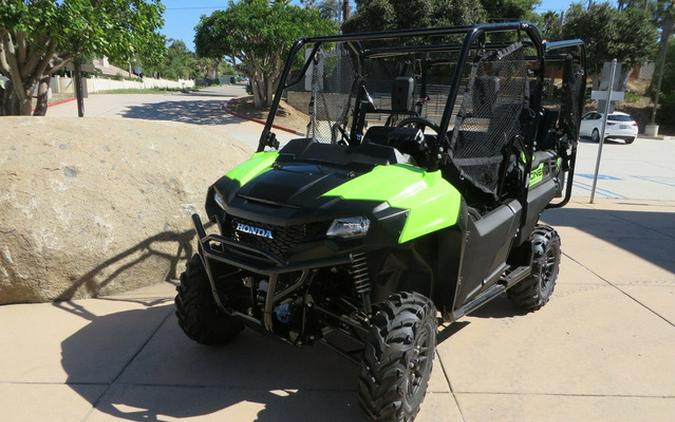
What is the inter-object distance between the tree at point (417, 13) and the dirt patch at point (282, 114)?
18.8 ft

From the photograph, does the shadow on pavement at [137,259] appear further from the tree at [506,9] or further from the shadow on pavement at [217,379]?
the tree at [506,9]

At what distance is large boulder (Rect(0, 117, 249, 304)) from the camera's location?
4281 mm

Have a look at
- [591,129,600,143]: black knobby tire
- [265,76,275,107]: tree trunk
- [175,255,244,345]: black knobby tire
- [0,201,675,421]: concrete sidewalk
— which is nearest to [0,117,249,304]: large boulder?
[0,201,675,421]: concrete sidewalk

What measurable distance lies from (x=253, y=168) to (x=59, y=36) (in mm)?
5315

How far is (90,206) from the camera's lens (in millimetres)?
4512

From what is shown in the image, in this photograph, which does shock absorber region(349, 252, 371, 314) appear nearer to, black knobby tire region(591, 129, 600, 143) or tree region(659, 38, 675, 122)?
black knobby tire region(591, 129, 600, 143)

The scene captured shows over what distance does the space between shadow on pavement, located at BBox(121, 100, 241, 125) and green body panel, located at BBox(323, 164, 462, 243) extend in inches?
867

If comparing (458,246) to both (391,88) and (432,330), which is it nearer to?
(432,330)

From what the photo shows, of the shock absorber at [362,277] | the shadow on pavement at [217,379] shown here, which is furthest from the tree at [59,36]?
the shock absorber at [362,277]

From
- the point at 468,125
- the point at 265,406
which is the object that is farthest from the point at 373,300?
the point at 468,125

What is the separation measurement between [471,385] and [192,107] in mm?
28974

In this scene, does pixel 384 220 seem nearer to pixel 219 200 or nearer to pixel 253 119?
pixel 219 200

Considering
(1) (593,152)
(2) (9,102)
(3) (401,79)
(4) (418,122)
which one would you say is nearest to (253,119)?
(1) (593,152)

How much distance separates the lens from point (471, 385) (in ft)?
11.0
